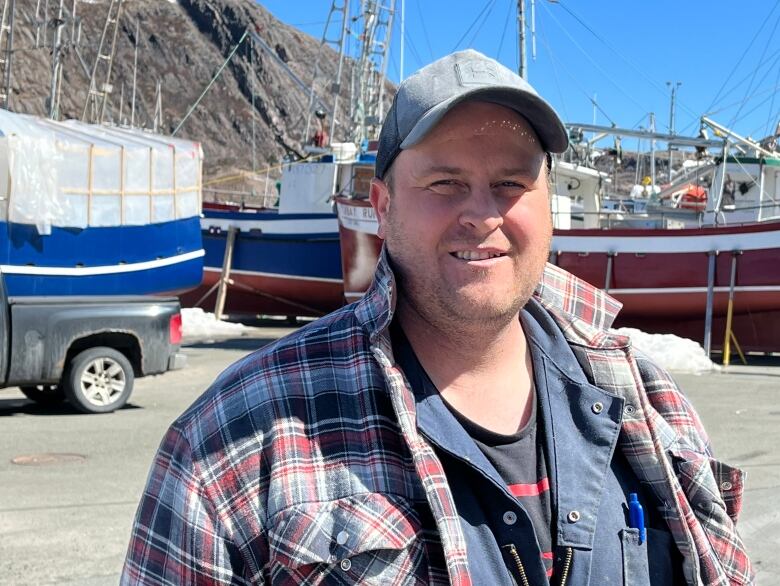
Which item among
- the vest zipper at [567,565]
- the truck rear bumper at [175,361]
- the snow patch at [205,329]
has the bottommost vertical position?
the snow patch at [205,329]

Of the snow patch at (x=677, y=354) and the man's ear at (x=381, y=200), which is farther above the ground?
the man's ear at (x=381, y=200)

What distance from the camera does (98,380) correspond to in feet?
33.4

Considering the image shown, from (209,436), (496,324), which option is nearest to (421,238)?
Answer: (496,324)

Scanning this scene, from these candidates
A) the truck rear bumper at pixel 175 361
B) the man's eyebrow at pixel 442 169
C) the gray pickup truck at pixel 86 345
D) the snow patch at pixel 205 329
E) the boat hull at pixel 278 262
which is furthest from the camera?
the boat hull at pixel 278 262

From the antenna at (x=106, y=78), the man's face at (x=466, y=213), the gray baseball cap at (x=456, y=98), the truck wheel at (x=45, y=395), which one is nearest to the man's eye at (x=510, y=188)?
the man's face at (x=466, y=213)

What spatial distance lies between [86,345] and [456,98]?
30.1 feet

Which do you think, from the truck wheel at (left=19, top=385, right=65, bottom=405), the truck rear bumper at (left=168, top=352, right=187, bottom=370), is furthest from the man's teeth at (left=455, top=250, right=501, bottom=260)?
the truck wheel at (left=19, top=385, right=65, bottom=405)

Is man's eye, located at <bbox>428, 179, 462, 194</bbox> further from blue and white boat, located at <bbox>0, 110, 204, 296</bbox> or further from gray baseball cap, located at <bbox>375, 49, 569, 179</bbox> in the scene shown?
blue and white boat, located at <bbox>0, 110, 204, 296</bbox>

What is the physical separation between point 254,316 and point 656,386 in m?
22.9

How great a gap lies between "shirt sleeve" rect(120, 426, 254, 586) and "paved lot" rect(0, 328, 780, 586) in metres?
3.36

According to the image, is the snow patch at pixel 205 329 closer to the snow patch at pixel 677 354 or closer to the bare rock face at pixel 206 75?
the snow patch at pixel 677 354

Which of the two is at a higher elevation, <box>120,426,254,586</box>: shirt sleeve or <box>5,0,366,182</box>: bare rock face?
<box>5,0,366,182</box>: bare rock face

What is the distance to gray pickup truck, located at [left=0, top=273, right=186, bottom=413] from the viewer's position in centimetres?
967

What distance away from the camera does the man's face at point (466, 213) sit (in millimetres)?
1926
